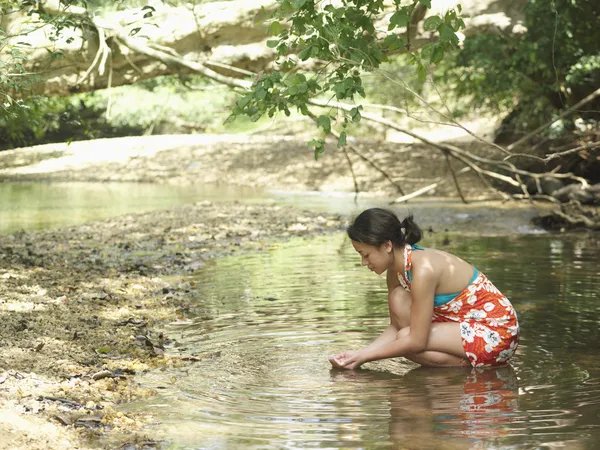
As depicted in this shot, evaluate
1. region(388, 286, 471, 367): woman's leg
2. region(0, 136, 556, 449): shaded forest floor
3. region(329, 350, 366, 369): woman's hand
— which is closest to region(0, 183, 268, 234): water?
region(0, 136, 556, 449): shaded forest floor

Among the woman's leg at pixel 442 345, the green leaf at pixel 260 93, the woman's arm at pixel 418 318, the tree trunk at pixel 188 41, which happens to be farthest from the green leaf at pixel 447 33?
the tree trunk at pixel 188 41

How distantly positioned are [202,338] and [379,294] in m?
2.34

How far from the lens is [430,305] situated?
5223mm

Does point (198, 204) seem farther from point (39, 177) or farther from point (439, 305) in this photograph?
point (439, 305)

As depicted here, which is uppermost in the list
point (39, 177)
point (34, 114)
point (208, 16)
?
point (208, 16)

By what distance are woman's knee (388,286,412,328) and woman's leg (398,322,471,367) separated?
0.11 meters

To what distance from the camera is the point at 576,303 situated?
755cm

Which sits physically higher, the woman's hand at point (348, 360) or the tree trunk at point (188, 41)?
the tree trunk at point (188, 41)

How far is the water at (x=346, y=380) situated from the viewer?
4152 mm

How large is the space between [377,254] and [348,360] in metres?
0.72

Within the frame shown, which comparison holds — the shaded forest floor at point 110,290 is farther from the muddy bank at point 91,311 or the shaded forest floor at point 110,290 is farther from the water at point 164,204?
the water at point 164,204

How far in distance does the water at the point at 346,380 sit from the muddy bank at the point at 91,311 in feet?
0.84

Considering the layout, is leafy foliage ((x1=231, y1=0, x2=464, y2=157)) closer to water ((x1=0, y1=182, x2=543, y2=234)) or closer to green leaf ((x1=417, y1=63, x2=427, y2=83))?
green leaf ((x1=417, y1=63, x2=427, y2=83))

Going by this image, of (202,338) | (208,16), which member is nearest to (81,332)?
(202,338)
